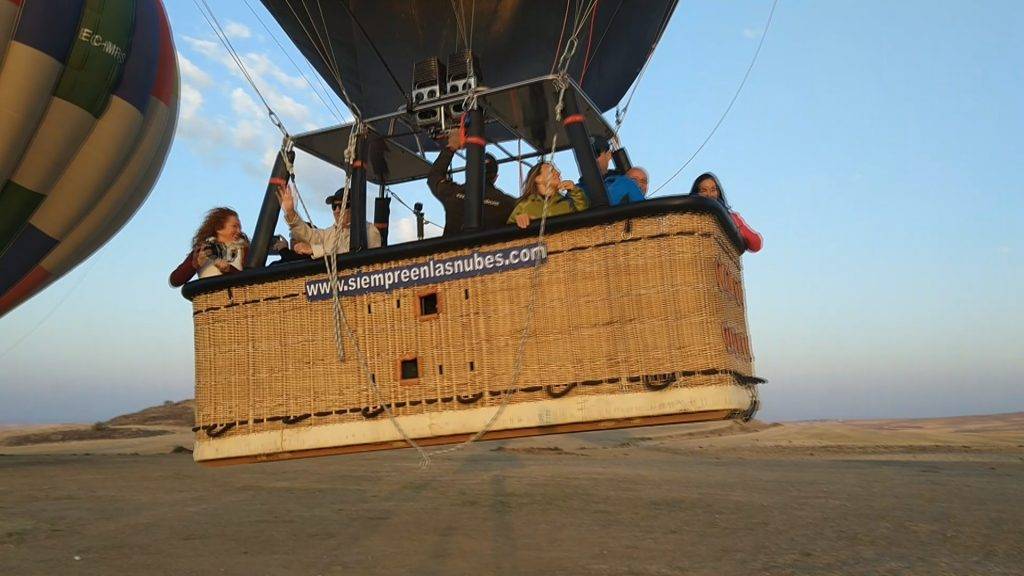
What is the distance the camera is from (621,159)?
4.97m

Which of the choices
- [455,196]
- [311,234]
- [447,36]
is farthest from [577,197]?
[447,36]

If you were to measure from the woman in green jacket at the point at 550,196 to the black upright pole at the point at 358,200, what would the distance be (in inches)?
28.8

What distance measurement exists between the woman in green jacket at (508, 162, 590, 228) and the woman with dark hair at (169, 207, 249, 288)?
1.45 metres

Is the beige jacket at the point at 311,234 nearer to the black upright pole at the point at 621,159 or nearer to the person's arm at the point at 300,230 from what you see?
the person's arm at the point at 300,230

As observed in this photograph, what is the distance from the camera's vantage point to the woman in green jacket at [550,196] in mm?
3248

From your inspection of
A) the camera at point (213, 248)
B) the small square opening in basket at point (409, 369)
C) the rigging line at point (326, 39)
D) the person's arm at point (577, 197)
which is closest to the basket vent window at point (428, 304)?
the small square opening in basket at point (409, 369)

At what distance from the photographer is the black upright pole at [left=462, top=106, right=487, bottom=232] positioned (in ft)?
10.5

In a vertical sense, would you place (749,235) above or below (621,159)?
below

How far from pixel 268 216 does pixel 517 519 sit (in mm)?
2407

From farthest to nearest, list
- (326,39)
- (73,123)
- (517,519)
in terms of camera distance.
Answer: (73,123)
(326,39)
(517,519)

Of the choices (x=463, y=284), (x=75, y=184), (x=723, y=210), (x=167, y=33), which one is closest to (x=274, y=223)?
(x=463, y=284)

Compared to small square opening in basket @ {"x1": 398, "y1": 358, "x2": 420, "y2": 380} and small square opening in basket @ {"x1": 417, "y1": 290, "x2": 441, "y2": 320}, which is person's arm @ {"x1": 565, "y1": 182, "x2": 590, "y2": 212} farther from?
small square opening in basket @ {"x1": 398, "y1": 358, "x2": 420, "y2": 380}

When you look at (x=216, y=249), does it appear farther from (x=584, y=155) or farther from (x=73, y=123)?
(x=73, y=123)

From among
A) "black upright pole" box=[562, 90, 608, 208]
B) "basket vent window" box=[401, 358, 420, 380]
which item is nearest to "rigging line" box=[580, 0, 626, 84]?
"black upright pole" box=[562, 90, 608, 208]
